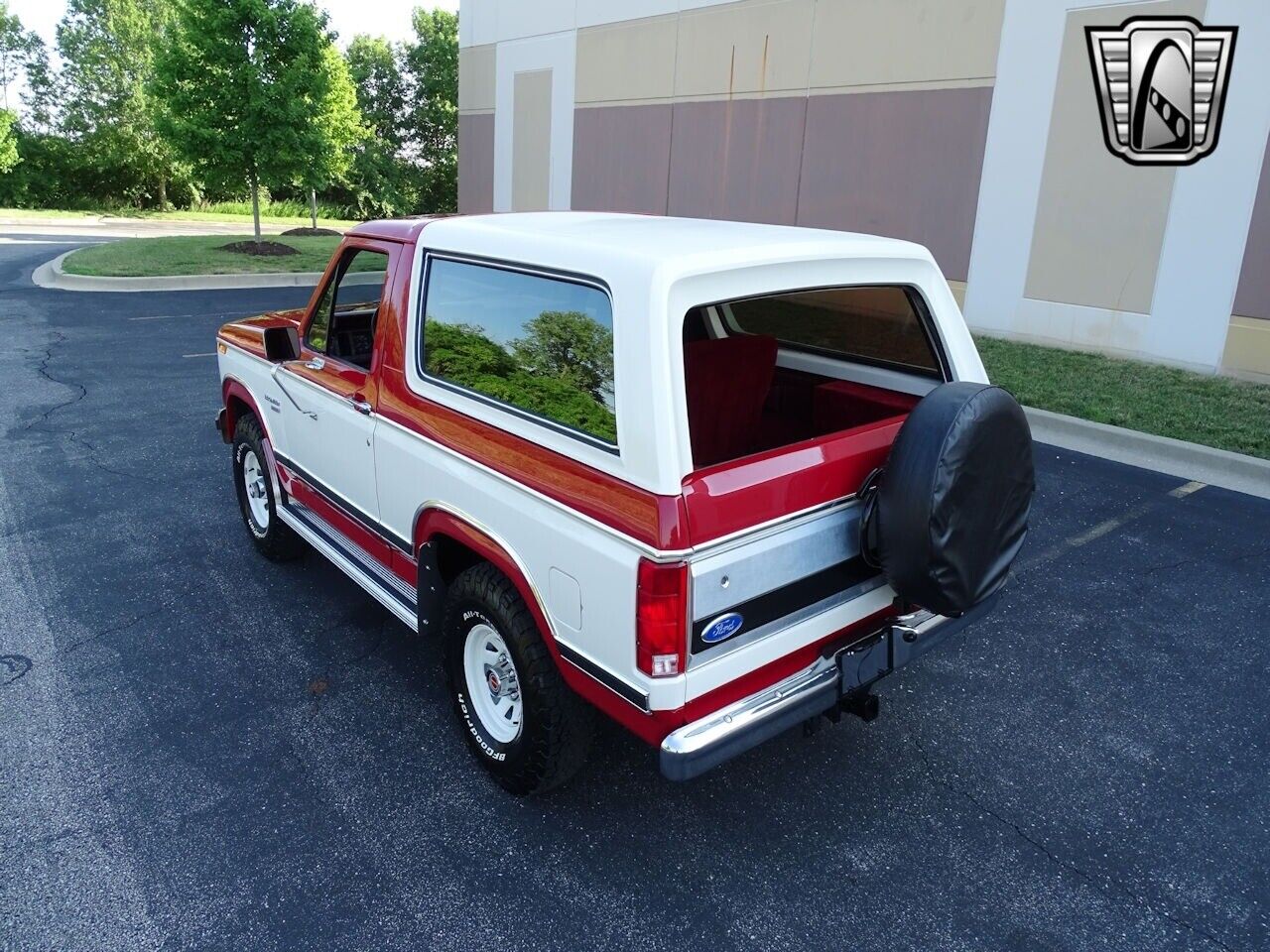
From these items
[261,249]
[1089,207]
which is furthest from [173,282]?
[1089,207]

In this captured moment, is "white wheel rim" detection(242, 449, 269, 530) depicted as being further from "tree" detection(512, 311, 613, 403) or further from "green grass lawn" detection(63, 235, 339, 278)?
"green grass lawn" detection(63, 235, 339, 278)

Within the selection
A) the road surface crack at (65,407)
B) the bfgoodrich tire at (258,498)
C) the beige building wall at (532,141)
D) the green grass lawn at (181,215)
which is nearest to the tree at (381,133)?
the green grass lawn at (181,215)

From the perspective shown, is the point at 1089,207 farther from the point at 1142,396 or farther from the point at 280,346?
the point at 280,346

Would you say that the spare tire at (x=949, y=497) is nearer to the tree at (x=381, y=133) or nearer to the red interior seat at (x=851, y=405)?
the red interior seat at (x=851, y=405)

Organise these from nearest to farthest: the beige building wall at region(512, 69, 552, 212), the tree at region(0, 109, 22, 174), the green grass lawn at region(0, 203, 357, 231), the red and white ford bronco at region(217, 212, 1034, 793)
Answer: the red and white ford bronco at region(217, 212, 1034, 793) → the beige building wall at region(512, 69, 552, 212) → the green grass lawn at region(0, 203, 357, 231) → the tree at region(0, 109, 22, 174)

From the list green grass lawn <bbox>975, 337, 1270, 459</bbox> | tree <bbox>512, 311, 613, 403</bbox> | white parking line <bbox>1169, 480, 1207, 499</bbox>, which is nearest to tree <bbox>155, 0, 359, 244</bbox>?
green grass lawn <bbox>975, 337, 1270, 459</bbox>

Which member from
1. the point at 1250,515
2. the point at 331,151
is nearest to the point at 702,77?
the point at 331,151

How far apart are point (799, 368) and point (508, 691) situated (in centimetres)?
216

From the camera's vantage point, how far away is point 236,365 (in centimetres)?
543

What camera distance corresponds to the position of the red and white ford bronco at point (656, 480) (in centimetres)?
275

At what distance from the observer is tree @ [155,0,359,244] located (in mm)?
19703

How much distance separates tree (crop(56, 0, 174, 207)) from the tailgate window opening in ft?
150

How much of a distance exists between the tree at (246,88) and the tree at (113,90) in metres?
25.6

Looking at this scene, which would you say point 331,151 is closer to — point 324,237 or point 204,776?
point 324,237
